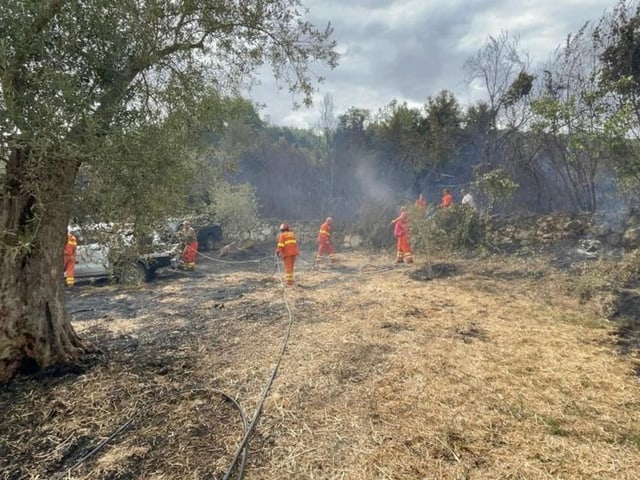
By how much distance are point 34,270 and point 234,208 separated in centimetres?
1418

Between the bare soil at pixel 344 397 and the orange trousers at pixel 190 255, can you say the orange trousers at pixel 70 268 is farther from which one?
the bare soil at pixel 344 397

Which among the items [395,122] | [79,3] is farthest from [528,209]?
[79,3]

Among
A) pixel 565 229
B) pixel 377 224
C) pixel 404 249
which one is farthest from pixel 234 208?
pixel 565 229

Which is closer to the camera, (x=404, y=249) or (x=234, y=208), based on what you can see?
(x=404, y=249)

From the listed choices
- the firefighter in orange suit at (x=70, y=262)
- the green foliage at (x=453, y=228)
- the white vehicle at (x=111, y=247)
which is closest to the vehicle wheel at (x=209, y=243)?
the firefighter in orange suit at (x=70, y=262)

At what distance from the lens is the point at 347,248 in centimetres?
1677

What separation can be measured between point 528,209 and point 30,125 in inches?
636

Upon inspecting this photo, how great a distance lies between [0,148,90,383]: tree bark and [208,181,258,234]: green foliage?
1323 cm

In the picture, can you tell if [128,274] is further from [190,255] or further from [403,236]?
[403,236]

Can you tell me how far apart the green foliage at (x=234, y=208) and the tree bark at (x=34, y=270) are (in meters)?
13.2

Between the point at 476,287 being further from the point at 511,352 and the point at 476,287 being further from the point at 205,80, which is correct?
the point at 205,80

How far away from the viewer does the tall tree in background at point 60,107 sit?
2722 millimetres

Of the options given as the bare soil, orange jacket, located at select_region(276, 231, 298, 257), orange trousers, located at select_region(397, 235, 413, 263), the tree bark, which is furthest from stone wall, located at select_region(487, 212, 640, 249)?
the tree bark

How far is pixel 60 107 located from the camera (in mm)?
2734
